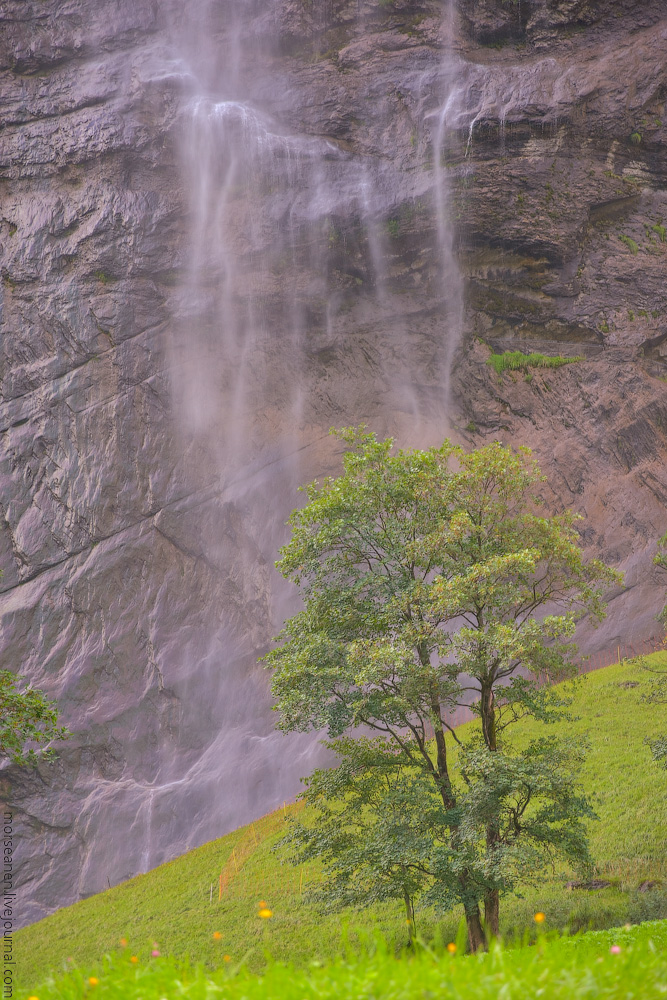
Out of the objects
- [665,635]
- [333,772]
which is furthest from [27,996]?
[665,635]

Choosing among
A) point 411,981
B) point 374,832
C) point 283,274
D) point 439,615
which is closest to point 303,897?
point 374,832

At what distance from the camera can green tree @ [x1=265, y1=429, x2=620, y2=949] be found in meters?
13.5

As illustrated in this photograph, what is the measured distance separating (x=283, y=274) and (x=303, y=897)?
3503 centimetres

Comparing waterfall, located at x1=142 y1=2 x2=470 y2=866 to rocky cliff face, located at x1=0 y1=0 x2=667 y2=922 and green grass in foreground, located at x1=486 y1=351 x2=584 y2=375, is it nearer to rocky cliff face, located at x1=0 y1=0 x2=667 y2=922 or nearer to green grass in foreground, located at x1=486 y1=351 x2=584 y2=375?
rocky cliff face, located at x1=0 y1=0 x2=667 y2=922

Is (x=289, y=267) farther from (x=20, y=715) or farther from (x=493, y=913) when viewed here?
(x=493, y=913)

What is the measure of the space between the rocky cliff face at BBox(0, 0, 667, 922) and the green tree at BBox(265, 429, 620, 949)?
2320 centimetres

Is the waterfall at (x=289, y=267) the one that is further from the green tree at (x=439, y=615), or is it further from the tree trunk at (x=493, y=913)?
the tree trunk at (x=493, y=913)

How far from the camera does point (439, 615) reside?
15.1 meters

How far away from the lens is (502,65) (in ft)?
138

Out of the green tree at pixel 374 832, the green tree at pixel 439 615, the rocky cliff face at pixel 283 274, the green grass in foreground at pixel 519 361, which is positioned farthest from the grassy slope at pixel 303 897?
the green grass in foreground at pixel 519 361

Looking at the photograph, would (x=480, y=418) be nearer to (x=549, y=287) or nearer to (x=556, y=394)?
(x=556, y=394)

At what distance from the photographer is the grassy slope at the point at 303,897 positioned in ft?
58.5

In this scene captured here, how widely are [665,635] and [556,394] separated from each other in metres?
14.8

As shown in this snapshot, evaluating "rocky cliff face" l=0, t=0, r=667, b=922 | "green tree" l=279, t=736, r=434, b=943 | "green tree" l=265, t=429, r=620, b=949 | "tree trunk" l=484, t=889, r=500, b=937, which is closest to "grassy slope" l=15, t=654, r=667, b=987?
"green tree" l=279, t=736, r=434, b=943
